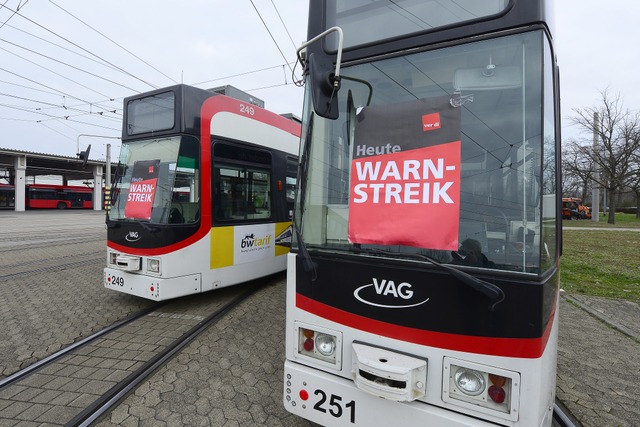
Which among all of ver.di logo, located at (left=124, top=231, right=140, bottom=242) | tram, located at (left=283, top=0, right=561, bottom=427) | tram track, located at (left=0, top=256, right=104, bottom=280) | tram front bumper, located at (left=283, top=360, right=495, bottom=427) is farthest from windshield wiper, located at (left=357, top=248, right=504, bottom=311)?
tram track, located at (left=0, top=256, right=104, bottom=280)

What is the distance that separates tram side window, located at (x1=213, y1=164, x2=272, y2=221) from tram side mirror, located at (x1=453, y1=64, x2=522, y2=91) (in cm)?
406

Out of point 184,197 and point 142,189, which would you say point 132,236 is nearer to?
point 142,189

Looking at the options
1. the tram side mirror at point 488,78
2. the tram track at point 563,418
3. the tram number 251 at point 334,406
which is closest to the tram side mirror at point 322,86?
the tram side mirror at point 488,78

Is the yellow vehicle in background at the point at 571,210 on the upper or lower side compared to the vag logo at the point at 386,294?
upper

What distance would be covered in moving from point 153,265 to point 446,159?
423 centimetres

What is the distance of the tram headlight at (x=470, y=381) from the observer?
5.62ft

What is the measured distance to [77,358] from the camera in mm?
3531

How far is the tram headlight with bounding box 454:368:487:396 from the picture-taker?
5.62 feet

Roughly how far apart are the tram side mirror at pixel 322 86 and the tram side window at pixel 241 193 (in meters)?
3.57

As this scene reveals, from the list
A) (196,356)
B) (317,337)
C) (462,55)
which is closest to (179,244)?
(196,356)

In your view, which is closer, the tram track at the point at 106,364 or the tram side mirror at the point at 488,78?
the tram side mirror at the point at 488,78

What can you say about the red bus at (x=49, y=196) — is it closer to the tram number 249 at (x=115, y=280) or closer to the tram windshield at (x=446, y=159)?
the tram number 249 at (x=115, y=280)

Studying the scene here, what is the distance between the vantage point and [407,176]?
1.94 meters

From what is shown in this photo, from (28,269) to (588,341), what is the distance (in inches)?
406
